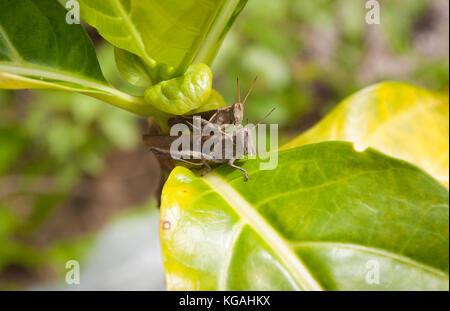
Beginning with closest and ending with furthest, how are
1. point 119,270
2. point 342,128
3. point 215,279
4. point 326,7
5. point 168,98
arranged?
point 215,279 → point 168,98 → point 342,128 → point 119,270 → point 326,7

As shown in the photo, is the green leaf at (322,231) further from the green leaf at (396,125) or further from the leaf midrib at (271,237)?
the green leaf at (396,125)

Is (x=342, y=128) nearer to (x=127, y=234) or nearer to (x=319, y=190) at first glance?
Result: (x=319, y=190)

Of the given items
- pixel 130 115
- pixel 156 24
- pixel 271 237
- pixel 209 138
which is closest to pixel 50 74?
pixel 156 24

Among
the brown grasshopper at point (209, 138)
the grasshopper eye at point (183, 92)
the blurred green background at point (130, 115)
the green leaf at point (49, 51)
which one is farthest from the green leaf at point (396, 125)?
the blurred green background at point (130, 115)

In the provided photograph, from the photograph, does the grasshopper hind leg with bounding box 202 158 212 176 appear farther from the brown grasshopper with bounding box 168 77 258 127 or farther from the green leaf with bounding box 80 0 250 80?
the green leaf with bounding box 80 0 250 80

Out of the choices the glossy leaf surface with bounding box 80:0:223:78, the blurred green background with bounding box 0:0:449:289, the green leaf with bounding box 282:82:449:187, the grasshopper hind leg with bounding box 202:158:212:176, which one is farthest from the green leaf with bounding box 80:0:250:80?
the blurred green background with bounding box 0:0:449:289

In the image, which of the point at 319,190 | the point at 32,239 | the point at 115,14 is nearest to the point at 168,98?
the point at 115,14
